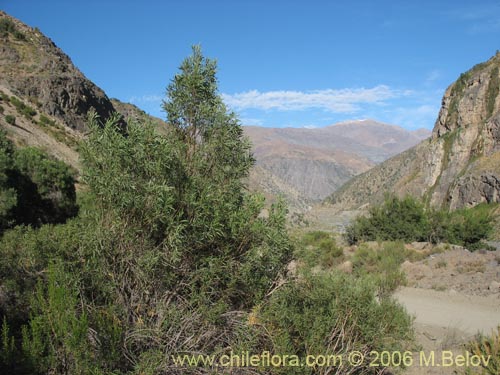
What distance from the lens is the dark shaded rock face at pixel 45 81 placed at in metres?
41.0

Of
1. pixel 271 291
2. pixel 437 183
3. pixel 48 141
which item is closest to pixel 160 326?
pixel 271 291

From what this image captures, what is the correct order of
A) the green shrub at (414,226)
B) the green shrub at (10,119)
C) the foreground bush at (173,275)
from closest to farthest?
1. the foreground bush at (173,275)
2. the green shrub at (414,226)
3. the green shrub at (10,119)

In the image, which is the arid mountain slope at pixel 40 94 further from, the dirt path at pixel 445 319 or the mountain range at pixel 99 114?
the dirt path at pixel 445 319

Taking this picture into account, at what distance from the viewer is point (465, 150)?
175 ft

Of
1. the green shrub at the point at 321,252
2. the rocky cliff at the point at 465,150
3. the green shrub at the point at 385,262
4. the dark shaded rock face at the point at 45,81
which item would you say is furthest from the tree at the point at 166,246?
the rocky cliff at the point at 465,150

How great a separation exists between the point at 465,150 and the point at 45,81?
170 ft

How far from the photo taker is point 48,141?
1281 inches

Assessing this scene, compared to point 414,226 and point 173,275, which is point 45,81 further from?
point 173,275

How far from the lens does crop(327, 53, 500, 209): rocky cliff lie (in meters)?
44.5

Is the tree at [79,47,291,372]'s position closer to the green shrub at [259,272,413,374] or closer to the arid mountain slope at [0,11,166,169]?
the green shrub at [259,272,413,374]

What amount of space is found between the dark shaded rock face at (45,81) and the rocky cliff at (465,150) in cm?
4235

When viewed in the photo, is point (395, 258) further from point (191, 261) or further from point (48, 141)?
point (48, 141)

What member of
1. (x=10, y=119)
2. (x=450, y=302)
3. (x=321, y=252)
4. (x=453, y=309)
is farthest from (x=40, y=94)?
(x=453, y=309)

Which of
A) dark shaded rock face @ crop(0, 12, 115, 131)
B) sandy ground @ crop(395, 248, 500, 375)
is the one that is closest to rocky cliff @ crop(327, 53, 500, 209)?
sandy ground @ crop(395, 248, 500, 375)
